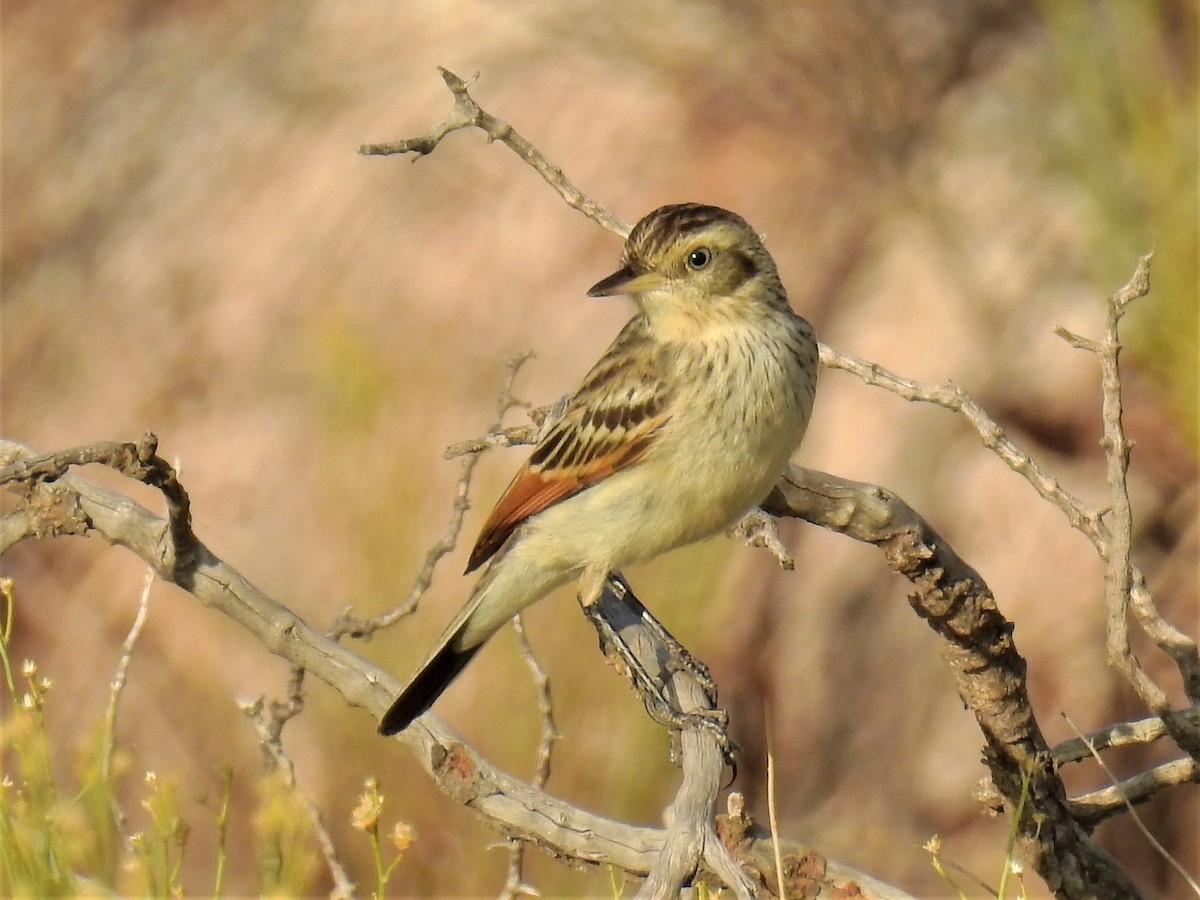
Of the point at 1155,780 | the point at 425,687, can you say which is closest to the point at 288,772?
the point at 425,687

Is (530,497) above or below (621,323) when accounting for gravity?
below

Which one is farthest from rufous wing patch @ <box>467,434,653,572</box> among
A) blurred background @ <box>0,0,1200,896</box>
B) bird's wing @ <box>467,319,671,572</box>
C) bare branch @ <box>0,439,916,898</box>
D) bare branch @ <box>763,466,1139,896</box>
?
blurred background @ <box>0,0,1200,896</box>

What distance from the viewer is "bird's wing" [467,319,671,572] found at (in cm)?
513

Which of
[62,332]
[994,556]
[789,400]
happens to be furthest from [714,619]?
[62,332]

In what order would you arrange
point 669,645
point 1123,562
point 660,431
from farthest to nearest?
point 669,645 < point 660,431 < point 1123,562

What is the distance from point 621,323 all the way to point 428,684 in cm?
456

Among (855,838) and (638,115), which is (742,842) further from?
(638,115)

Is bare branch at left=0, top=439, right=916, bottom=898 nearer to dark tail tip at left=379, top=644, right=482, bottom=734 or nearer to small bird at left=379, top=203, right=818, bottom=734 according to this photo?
dark tail tip at left=379, top=644, right=482, bottom=734

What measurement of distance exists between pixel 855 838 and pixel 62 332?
5.61 metres

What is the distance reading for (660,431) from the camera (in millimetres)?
5070

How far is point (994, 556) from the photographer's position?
8.88 meters

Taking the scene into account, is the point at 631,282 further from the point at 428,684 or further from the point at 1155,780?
the point at 1155,780

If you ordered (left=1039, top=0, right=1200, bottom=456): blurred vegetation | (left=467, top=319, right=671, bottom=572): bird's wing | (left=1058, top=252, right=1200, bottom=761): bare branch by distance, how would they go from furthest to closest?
(left=1039, top=0, right=1200, bottom=456): blurred vegetation < (left=467, top=319, right=671, bottom=572): bird's wing < (left=1058, top=252, right=1200, bottom=761): bare branch

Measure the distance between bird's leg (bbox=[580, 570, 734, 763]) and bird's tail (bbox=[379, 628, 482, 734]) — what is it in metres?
0.42
